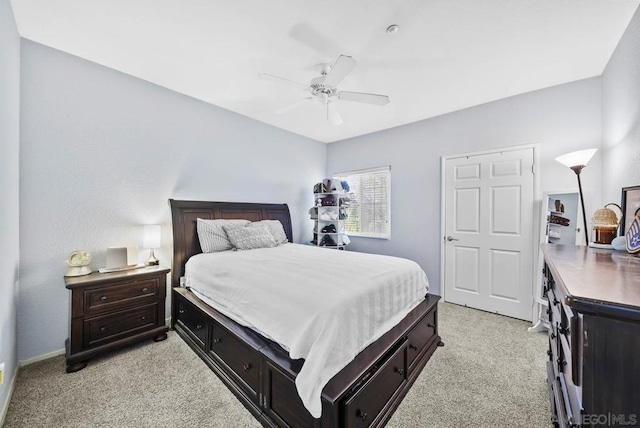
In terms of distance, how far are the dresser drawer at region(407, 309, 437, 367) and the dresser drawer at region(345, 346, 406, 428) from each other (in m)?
0.15

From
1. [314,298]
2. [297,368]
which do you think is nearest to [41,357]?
[297,368]

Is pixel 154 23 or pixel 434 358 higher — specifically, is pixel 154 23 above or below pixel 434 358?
above

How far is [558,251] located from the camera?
5.13ft

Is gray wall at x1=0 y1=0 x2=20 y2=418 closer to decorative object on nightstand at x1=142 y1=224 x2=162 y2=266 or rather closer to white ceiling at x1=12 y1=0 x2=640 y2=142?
white ceiling at x1=12 y1=0 x2=640 y2=142

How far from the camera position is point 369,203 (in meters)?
4.64

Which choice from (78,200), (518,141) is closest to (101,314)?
(78,200)

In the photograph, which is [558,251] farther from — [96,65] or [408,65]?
[96,65]

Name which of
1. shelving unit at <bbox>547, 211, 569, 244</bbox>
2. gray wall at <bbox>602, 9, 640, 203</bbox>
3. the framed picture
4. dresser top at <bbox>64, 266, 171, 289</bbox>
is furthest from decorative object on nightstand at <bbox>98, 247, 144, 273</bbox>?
shelving unit at <bbox>547, 211, 569, 244</bbox>

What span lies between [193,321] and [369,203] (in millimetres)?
3335

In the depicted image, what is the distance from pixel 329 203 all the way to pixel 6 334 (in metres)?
3.78

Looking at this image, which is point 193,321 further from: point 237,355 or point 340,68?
point 340,68

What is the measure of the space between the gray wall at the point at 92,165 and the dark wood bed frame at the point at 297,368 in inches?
40.6

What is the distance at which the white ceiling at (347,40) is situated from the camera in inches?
70.2

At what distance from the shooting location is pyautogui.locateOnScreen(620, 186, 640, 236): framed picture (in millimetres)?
1612
